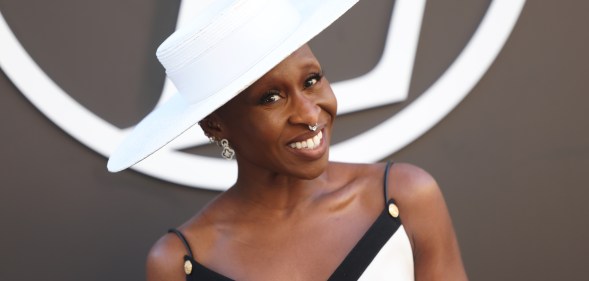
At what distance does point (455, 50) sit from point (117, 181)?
0.89 metres

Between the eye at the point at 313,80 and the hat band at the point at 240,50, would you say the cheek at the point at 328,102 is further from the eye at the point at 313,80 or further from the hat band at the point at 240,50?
the hat band at the point at 240,50

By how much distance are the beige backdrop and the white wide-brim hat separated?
0.68 metres

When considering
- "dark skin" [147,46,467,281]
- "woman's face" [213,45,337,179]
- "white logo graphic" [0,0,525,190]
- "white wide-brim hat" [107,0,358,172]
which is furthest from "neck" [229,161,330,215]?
"white logo graphic" [0,0,525,190]

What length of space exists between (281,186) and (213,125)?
0.61 ft

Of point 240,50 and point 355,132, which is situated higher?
point 355,132

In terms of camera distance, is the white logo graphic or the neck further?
→ the white logo graphic

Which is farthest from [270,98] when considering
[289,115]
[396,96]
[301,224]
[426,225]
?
[396,96]

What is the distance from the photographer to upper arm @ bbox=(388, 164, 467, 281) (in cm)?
196

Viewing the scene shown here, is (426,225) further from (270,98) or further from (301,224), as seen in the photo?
(270,98)

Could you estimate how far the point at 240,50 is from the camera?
1.72 metres

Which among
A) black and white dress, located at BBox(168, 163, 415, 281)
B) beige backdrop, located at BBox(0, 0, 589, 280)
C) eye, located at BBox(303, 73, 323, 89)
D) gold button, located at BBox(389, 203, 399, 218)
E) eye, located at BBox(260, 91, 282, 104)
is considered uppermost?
beige backdrop, located at BBox(0, 0, 589, 280)

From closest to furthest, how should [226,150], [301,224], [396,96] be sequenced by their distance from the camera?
[226,150], [301,224], [396,96]

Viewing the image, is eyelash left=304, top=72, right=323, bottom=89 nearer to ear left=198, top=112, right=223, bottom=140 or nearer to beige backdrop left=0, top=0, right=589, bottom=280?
ear left=198, top=112, right=223, bottom=140

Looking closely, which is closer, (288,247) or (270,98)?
(270,98)
